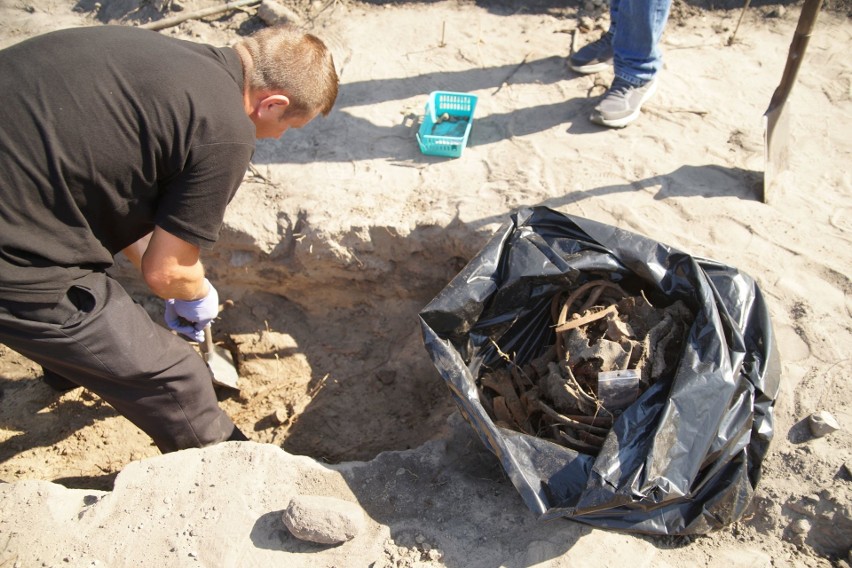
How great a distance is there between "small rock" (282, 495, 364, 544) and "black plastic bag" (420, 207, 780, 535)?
1.57 ft

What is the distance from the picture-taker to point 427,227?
278cm

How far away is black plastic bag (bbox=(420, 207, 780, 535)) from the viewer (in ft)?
5.63

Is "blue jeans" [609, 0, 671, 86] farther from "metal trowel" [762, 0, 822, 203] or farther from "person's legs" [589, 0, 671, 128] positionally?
"metal trowel" [762, 0, 822, 203]

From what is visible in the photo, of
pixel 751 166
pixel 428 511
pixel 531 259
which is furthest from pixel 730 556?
pixel 751 166

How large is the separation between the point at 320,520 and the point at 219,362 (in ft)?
4.27

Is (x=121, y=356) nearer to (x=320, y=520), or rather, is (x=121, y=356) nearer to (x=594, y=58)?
(x=320, y=520)

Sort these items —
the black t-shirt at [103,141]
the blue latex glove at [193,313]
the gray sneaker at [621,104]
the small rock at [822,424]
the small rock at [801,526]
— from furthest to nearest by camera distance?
the gray sneaker at [621,104], the blue latex glove at [193,313], the small rock at [822,424], the small rock at [801,526], the black t-shirt at [103,141]

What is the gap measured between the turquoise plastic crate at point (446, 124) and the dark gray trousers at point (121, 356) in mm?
1561

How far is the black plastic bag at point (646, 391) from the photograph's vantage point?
1.72 metres

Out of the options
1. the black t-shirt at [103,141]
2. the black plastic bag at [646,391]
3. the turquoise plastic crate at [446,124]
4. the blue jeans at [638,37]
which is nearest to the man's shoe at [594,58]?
the blue jeans at [638,37]

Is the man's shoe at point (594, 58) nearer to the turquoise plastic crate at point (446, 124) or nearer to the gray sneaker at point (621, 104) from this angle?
the gray sneaker at point (621, 104)

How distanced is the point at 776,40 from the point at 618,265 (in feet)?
8.52

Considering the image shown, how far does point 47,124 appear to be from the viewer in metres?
1.53

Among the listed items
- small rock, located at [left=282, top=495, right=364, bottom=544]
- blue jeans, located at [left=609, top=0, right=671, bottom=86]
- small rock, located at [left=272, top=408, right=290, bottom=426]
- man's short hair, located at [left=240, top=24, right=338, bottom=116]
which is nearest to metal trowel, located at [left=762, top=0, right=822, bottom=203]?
blue jeans, located at [left=609, top=0, right=671, bottom=86]
